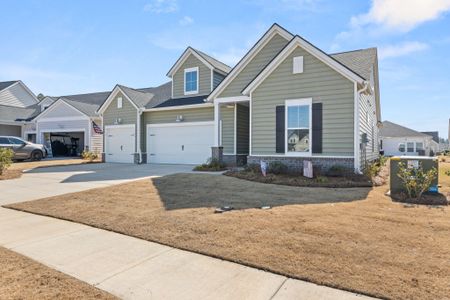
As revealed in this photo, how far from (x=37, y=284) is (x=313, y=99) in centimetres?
959

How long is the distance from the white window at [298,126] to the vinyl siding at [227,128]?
431 cm

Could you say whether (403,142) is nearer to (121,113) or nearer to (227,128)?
(227,128)

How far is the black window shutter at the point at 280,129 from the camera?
433 inches

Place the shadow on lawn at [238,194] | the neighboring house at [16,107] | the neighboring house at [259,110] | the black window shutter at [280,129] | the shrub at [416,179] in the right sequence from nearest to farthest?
the shadow on lawn at [238,194], the shrub at [416,179], the neighboring house at [259,110], the black window shutter at [280,129], the neighboring house at [16,107]

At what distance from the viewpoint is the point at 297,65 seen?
10680mm

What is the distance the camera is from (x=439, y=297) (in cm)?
270

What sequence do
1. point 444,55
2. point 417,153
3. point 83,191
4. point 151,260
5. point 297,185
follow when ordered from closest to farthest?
point 151,260 → point 83,191 → point 297,185 → point 444,55 → point 417,153

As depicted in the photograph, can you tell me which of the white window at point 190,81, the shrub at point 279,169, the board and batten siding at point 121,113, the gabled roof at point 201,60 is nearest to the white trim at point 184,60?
the gabled roof at point 201,60

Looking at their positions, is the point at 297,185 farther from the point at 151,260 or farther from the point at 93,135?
the point at 93,135

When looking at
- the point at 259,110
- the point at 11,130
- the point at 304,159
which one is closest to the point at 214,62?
the point at 259,110

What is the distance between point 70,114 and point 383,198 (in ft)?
75.2

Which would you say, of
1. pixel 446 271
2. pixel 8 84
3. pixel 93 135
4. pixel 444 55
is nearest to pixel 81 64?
pixel 93 135

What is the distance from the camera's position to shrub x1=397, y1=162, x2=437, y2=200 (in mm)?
7051

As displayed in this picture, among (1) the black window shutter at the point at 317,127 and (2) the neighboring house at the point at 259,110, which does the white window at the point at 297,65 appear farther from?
(1) the black window shutter at the point at 317,127
